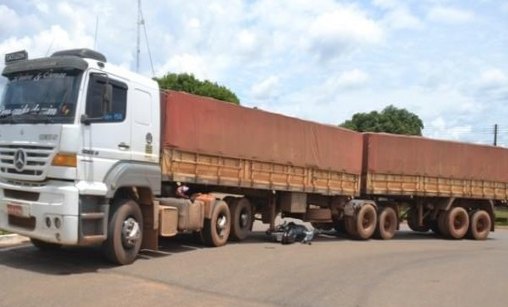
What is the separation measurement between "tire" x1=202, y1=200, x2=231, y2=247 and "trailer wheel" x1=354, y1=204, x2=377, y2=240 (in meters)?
5.13

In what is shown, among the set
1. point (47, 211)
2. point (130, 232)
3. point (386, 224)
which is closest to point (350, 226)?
point (386, 224)

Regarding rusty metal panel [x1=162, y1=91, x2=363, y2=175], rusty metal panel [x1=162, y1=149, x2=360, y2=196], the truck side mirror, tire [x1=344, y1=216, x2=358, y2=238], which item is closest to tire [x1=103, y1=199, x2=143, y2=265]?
the truck side mirror

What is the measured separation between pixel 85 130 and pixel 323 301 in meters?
4.45

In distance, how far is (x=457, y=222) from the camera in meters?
21.8

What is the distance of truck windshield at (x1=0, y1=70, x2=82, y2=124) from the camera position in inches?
391

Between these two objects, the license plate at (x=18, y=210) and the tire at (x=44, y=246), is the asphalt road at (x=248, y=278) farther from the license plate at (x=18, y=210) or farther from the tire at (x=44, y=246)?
the license plate at (x=18, y=210)

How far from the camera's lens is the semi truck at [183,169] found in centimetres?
997

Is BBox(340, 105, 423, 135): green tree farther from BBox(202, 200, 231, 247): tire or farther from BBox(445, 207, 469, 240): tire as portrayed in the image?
BBox(202, 200, 231, 247): tire

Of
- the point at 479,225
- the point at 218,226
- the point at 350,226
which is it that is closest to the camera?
the point at 218,226

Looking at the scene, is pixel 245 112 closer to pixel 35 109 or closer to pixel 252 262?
pixel 252 262

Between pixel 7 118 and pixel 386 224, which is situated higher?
pixel 7 118

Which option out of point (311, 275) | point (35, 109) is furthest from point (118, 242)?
point (311, 275)

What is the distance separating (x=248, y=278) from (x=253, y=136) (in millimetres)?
5575

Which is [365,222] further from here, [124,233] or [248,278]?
[124,233]
